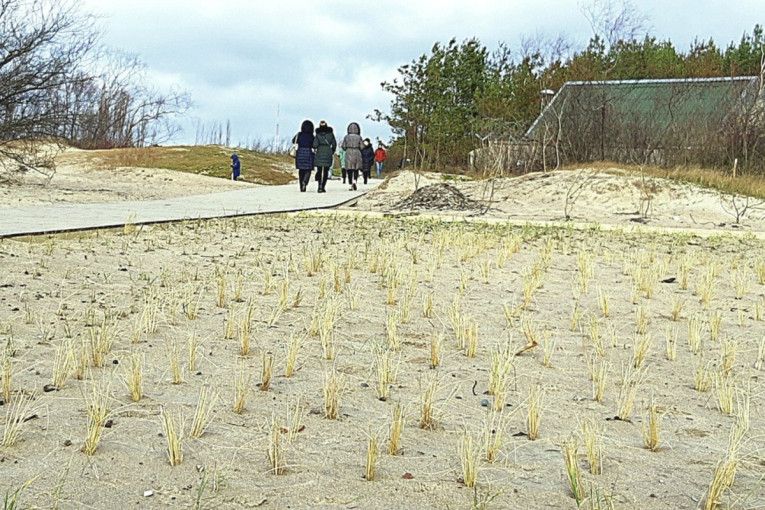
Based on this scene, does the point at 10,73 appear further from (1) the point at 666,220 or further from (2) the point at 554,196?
(1) the point at 666,220

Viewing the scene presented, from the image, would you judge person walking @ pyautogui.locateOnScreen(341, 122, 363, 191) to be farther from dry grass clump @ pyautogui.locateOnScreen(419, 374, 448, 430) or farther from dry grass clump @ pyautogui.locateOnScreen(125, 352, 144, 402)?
dry grass clump @ pyautogui.locateOnScreen(419, 374, 448, 430)

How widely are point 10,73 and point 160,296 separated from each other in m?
16.1

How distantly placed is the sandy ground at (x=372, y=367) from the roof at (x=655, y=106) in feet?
49.6

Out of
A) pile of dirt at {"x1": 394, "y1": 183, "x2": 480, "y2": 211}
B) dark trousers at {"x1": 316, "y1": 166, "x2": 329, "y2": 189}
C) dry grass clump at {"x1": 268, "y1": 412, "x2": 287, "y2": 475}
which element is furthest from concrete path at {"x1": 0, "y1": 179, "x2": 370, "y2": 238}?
dry grass clump at {"x1": 268, "y1": 412, "x2": 287, "y2": 475}

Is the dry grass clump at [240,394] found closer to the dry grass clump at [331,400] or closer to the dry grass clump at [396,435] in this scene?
the dry grass clump at [331,400]

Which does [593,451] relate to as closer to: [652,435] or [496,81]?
[652,435]

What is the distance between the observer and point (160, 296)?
5699mm

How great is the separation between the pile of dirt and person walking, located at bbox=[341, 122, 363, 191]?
6020 millimetres

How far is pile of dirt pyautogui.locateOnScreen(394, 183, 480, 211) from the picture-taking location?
55.9 ft

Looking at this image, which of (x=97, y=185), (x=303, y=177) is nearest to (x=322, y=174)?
(x=303, y=177)

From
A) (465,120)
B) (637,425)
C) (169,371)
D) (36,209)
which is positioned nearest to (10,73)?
(36,209)

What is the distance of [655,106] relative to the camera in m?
25.0

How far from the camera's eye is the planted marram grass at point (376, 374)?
9.39ft

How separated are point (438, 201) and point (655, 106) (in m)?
11.0
